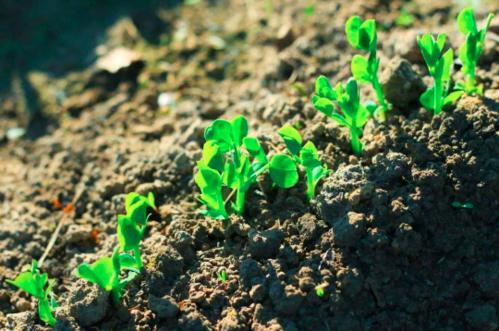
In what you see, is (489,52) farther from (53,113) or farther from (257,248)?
(53,113)

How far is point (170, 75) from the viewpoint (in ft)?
12.0

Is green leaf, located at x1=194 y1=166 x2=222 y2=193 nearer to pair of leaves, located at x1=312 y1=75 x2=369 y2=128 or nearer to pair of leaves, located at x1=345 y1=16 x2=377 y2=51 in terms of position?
pair of leaves, located at x1=312 y1=75 x2=369 y2=128

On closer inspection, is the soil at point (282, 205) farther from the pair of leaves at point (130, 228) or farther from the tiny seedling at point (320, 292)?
the pair of leaves at point (130, 228)

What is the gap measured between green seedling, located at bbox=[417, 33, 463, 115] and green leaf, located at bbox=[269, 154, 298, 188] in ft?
1.84

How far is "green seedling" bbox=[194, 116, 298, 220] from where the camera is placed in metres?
2.25

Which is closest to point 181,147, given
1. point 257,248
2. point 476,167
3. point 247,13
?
point 257,248

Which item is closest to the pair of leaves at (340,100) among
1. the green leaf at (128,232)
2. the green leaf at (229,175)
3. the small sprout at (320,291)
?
the green leaf at (229,175)

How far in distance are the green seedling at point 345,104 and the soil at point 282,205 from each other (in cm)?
Result: 9

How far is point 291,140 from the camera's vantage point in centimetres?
232

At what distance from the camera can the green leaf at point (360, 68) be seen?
2412 millimetres

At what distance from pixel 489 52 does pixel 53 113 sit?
7.23 feet

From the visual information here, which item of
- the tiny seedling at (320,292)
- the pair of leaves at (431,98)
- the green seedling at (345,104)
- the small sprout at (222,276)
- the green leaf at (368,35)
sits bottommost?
the tiny seedling at (320,292)

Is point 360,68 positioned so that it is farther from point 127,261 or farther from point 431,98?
point 127,261

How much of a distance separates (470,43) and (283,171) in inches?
31.5
